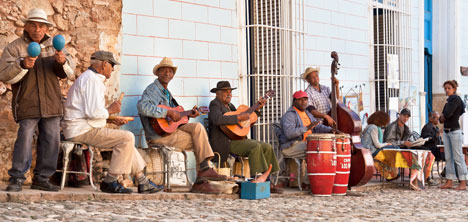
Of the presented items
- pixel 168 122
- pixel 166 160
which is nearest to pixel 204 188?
pixel 166 160

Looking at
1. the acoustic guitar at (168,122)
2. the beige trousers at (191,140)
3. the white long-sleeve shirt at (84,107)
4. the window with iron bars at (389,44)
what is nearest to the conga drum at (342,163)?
the beige trousers at (191,140)

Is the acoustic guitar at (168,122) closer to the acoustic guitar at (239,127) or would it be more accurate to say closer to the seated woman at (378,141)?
the acoustic guitar at (239,127)

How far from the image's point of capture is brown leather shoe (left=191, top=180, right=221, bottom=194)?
28.0 ft

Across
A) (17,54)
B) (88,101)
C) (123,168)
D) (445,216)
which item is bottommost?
(445,216)

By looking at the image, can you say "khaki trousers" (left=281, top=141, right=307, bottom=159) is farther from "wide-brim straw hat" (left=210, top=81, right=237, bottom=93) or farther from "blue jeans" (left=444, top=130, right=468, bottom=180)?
"blue jeans" (left=444, top=130, right=468, bottom=180)

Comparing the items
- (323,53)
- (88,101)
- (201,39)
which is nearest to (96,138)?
(88,101)

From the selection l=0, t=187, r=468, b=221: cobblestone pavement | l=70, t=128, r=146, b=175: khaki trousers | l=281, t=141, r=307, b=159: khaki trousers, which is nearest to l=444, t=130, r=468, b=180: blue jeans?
l=0, t=187, r=468, b=221: cobblestone pavement

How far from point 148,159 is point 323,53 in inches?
176

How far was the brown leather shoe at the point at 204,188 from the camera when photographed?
28.0ft

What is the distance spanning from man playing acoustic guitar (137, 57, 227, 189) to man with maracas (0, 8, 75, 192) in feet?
4.05

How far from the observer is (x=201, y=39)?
32.9 ft

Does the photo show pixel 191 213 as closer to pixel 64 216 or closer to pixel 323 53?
pixel 64 216

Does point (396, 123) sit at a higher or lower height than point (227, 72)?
lower

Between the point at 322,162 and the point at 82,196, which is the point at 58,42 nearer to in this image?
the point at 82,196
